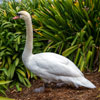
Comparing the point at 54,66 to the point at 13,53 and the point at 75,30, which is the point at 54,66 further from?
the point at 75,30

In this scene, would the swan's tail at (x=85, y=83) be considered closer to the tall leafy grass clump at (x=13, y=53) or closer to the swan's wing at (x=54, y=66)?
the swan's wing at (x=54, y=66)

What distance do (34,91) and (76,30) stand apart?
5.63 ft

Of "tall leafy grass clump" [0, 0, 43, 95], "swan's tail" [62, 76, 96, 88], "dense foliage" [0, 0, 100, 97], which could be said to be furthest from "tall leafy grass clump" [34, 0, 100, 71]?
"swan's tail" [62, 76, 96, 88]

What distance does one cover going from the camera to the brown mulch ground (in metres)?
3.30

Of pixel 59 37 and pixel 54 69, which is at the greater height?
pixel 59 37

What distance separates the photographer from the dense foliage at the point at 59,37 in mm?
4445

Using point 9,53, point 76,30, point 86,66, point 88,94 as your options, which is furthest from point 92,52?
point 9,53

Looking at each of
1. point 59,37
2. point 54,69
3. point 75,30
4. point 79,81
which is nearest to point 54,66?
point 54,69

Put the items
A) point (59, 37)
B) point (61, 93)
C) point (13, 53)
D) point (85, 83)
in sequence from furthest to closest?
point (59, 37), point (13, 53), point (61, 93), point (85, 83)

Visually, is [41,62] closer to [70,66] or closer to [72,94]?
[70,66]

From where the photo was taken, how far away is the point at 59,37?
4766 millimetres

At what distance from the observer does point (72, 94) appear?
3477mm

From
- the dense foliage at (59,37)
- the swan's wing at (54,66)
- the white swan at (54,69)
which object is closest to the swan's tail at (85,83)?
the white swan at (54,69)

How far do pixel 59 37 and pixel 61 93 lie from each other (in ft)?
5.10
